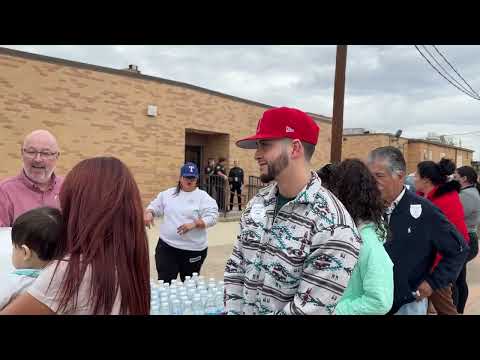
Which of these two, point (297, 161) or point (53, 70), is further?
point (53, 70)

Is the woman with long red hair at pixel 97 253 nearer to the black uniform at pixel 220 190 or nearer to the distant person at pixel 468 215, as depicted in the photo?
the distant person at pixel 468 215

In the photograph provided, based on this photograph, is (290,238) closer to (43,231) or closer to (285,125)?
(285,125)

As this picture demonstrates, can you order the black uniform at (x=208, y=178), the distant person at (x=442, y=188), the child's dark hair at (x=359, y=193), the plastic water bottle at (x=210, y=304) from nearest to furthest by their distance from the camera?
1. the child's dark hair at (x=359, y=193)
2. the plastic water bottle at (x=210, y=304)
3. the distant person at (x=442, y=188)
4. the black uniform at (x=208, y=178)

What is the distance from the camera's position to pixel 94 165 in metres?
1.57

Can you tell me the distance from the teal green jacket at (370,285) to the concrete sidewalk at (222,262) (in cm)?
401

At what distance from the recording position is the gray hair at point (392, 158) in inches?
112

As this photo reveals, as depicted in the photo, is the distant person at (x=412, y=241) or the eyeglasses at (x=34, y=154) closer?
the distant person at (x=412, y=241)

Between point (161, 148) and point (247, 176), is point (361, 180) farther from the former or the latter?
point (247, 176)

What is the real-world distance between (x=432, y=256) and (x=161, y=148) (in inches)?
492

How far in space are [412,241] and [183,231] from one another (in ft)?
8.52

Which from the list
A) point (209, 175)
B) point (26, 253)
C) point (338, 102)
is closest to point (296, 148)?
point (26, 253)

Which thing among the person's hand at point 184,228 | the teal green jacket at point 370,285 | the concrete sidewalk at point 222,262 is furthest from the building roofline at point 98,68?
the teal green jacket at point 370,285
